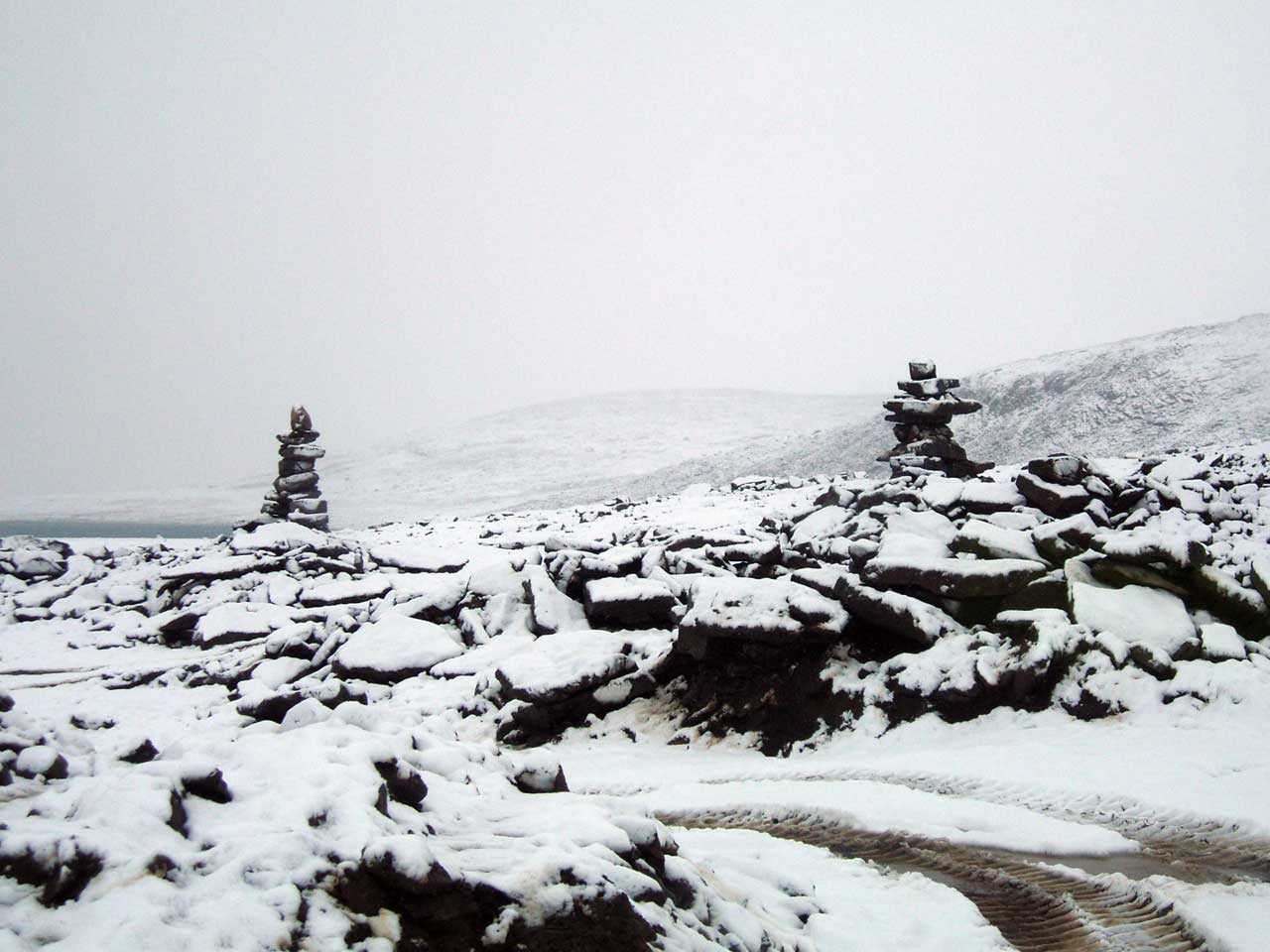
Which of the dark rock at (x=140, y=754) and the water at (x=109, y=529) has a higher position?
the dark rock at (x=140, y=754)

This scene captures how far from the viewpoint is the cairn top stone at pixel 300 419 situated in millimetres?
21125

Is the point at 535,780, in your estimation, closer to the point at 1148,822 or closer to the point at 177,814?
the point at 177,814

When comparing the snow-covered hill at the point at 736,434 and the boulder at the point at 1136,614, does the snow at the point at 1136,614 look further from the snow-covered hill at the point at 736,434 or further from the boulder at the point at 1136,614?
the snow-covered hill at the point at 736,434

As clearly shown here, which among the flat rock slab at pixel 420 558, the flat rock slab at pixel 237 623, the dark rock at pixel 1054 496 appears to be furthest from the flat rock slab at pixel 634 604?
the flat rock slab at pixel 237 623

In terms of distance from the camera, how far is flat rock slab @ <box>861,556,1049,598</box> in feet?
26.1

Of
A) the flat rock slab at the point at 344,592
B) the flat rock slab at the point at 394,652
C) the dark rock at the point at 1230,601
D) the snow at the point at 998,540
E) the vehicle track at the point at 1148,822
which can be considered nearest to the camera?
the vehicle track at the point at 1148,822

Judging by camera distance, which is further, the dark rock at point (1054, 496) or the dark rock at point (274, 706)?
the dark rock at point (1054, 496)

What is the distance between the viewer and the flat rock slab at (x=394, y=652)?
32.4 feet

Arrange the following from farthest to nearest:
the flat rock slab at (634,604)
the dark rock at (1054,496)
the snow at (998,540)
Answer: the dark rock at (1054,496) < the flat rock slab at (634,604) < the snow at (998,540)

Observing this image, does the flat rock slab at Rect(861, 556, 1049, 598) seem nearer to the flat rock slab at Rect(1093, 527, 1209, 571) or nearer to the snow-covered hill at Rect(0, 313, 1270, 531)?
the flat rock slab at Rect(1093, 527, 1209, 571)

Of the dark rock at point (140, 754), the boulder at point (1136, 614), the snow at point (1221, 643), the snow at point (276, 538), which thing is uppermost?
the dark rock at point (140, 754)

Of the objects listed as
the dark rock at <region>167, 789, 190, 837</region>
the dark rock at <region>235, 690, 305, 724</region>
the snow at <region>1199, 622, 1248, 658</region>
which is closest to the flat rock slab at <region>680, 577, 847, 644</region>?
the snow at <region>1199, 622, 1248, 658</region>

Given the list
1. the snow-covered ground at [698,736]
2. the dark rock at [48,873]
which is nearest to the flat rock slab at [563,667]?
the snow-covered ground at [698,736]

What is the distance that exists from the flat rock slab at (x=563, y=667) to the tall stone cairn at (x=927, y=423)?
372 inches
